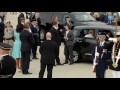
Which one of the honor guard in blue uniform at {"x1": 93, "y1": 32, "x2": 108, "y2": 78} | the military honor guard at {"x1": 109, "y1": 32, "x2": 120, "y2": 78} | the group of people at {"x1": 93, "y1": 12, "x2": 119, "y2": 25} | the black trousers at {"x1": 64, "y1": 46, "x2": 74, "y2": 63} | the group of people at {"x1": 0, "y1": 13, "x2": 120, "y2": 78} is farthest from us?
the group of people at {"x1": 93, "y1": 12, "x2": 119, "y2": 25}

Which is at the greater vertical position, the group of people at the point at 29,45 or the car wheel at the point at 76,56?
the group of people at the point at 29,45

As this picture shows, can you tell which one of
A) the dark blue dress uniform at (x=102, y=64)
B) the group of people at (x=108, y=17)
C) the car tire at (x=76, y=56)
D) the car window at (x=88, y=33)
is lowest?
the car tire at (x=76, y=56)

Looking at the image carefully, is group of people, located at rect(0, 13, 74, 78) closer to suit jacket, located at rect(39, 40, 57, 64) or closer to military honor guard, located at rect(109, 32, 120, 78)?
suit jacket, located at rect(39, 40, 57, 64)

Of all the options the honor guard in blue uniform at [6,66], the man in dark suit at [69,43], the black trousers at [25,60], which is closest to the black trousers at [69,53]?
the man in dark suit at [69,43]

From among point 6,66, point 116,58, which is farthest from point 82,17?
point 6,66

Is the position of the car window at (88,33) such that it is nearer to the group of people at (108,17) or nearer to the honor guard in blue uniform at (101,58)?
the honor guard in blue uniform at (101,58)

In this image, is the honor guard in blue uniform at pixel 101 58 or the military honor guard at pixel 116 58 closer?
the military honor guard at pixel 116 58

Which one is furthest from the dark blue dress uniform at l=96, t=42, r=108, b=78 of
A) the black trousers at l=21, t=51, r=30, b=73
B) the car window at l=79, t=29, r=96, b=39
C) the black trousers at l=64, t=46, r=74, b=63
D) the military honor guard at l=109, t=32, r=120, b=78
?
the car window at l=79, t=29, r=96, b=39

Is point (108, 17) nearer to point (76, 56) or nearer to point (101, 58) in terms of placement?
point (76, 56)

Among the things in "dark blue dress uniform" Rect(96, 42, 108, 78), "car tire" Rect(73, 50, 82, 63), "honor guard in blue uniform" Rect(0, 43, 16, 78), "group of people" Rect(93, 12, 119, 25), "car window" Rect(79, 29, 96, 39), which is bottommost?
"car tire" Rect(73, 50, 82, 63)

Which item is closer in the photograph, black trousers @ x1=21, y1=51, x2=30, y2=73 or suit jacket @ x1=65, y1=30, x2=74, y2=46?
black trousers @ x1=21, y1=51, x2=30, y2=73

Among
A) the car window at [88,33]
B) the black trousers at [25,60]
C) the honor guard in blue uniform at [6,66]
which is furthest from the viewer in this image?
Answer: the car window at [88,33]
